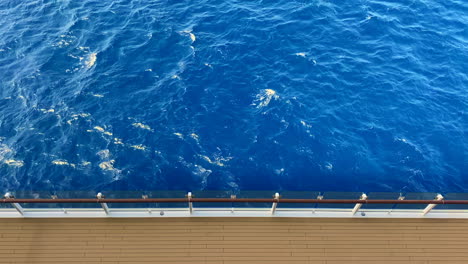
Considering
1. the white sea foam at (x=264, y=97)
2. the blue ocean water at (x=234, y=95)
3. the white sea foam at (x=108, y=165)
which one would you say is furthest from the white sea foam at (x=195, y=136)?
the white sea foam at (x=108, y=165)

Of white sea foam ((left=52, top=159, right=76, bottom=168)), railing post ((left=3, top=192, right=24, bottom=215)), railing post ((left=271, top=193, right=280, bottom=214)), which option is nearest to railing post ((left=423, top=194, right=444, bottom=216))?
railing post ((left=271, top=193, right=280, bottom=214))

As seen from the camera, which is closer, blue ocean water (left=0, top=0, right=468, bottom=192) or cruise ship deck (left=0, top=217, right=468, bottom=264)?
cruise ship deck (left=0, top=217, right=468, bottom=264)

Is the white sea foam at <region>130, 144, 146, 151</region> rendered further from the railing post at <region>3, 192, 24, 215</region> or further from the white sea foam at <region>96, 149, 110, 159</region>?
the railing post at <region>3, 192, 24, 215</region>

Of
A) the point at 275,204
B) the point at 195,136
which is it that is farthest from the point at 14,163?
the point at 275,204

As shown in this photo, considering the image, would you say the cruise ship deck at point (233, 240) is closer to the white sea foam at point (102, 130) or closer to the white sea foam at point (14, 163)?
the white sea foam at point (14, 163)

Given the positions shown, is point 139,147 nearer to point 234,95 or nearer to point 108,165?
point 108,165

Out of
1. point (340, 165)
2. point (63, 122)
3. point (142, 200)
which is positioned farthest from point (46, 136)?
point (340, 165)
